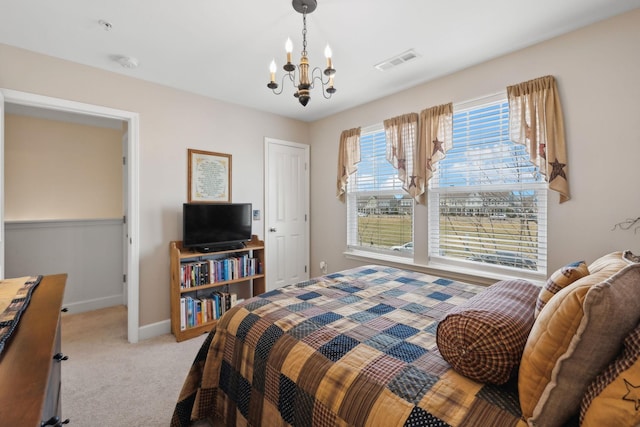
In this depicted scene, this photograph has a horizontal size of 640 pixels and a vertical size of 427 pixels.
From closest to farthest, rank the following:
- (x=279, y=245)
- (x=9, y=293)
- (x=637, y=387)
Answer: (x=637, y=387) < (x=9, y=293) < (x=279, y=245)

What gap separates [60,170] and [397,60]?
4106mm

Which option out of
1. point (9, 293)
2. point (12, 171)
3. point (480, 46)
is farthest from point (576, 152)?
point (12, 171)

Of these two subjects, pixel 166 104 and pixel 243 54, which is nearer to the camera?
pixel 243 54

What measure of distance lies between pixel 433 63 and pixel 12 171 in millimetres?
4644

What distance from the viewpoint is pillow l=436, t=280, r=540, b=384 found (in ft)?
3.13

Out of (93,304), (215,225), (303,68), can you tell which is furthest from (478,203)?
(93,304)

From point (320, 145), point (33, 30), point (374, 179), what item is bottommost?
point (374, 179)

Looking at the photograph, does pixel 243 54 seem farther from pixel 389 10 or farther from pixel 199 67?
pixel 389 10

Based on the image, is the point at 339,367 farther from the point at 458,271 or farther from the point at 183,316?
the point at 183,316

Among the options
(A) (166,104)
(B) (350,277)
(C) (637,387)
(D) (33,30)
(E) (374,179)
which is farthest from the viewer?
(E) (374,179)

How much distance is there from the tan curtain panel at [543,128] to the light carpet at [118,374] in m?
3.18

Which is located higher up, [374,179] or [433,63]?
[433,63]

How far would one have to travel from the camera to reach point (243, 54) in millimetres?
2502

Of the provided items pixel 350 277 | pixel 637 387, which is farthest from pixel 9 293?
pixel 637 387
